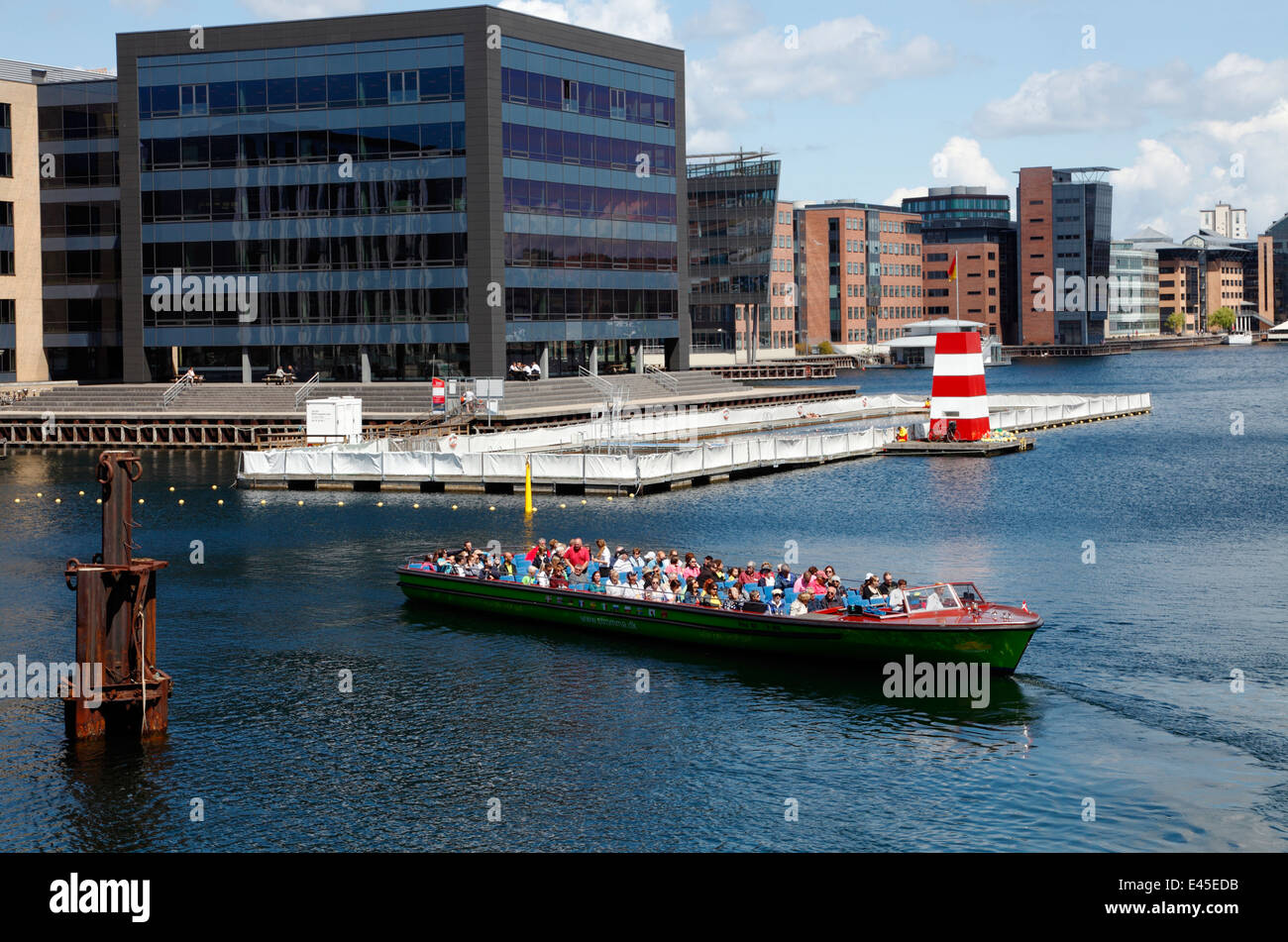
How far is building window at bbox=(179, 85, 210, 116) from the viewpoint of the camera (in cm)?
11600

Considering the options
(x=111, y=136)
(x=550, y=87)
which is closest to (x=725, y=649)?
(x=550, y=87)

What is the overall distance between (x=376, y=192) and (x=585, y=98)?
1983cm

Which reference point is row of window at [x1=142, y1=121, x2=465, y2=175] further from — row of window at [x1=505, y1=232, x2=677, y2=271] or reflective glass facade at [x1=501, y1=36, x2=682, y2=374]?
row of window at [x1=505, y1=232, x2=677, y2=271]

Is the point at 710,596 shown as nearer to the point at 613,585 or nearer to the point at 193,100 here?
the point at 613,585

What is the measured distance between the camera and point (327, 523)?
68.8m

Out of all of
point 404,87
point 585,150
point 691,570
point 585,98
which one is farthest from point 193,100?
point 691,570

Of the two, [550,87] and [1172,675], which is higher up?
[550,87]

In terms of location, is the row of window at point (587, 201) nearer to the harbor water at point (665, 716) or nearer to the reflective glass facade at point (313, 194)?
the reflective glass facade at point (313, 194)

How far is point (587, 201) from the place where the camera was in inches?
4754

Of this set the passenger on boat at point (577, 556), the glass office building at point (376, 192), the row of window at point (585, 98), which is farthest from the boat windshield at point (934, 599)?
the row of window at point (585, 98)

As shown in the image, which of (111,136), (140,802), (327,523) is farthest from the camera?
(111,136)
